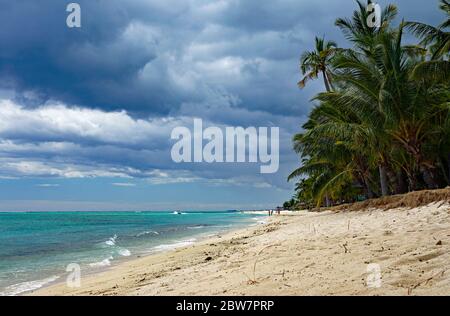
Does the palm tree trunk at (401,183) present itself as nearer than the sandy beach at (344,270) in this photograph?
No

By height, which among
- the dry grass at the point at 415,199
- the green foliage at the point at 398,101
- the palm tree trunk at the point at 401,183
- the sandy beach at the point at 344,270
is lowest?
the sandy beach at the point at 344,270

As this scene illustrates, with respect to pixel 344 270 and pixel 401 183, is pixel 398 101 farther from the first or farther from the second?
pixel 344 270

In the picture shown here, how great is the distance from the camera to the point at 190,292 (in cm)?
570

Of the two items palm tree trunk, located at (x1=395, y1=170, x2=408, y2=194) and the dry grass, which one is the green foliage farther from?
the dry grass

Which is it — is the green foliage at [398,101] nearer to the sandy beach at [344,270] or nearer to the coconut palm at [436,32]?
the coconut palm at [436,32]

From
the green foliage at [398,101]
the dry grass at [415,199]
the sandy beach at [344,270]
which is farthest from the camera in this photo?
the green foliage at [398,101]

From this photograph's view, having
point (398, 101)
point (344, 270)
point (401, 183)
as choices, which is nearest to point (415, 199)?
point (398, 101)

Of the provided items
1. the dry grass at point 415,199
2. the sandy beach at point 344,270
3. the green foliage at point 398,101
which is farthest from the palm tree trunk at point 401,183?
the sandy beach at point 344,270

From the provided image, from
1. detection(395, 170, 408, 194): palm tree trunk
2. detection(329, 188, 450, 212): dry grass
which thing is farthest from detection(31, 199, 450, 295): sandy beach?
detection(395, 170, 408, 194): palm tree trunk

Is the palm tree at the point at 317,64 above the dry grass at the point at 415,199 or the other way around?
above

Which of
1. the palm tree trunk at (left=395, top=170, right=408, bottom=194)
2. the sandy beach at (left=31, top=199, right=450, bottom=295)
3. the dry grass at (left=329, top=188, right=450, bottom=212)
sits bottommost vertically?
the sandy beach at (left=31, top=199, right=450, bottom=295)

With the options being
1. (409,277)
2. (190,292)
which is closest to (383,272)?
(409,277)
